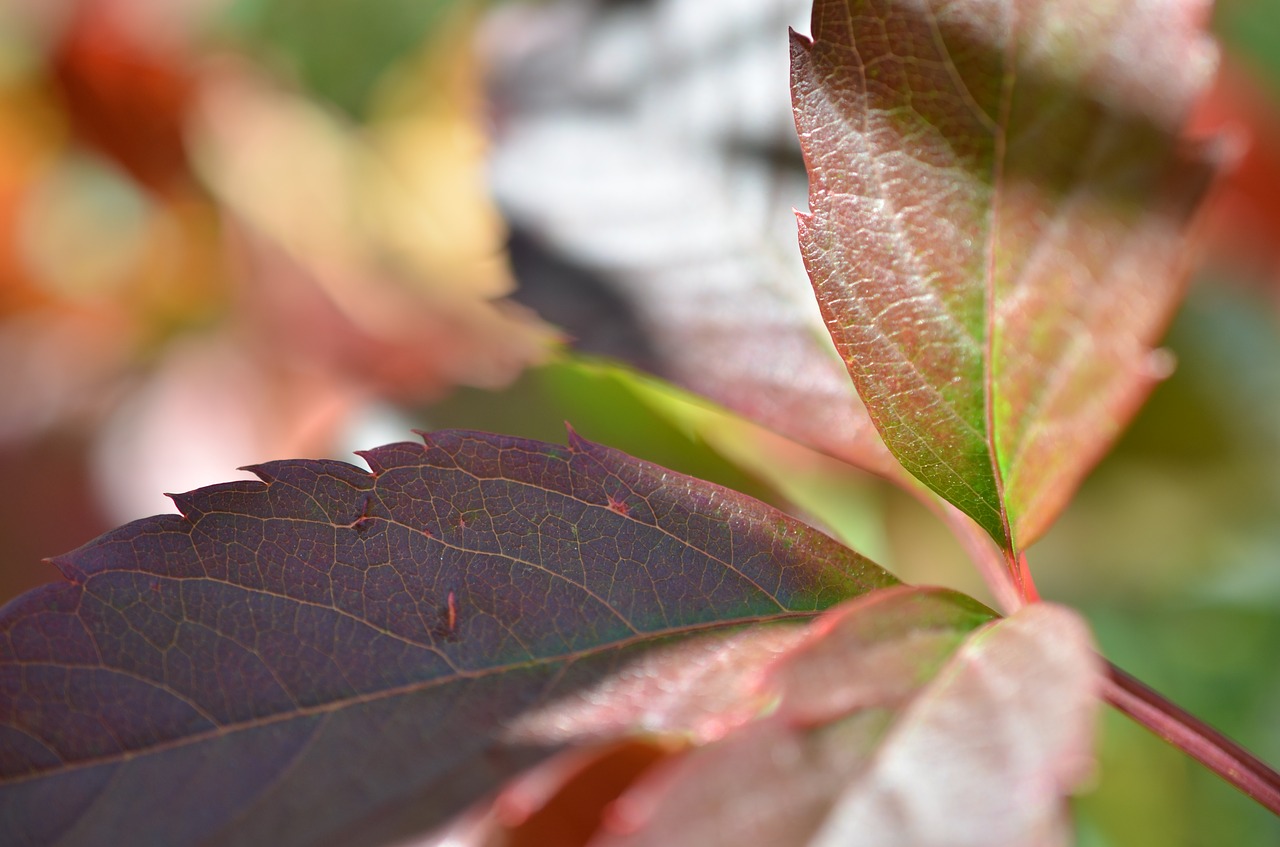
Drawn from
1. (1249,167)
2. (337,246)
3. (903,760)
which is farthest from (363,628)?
(1249,167)

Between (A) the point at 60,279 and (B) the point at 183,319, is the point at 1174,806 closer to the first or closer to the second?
(B) the point at 183,319

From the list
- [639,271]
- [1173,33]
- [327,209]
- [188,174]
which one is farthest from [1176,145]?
[188,174]

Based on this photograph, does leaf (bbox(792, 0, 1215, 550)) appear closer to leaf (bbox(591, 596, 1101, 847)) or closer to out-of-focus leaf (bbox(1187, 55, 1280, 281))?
leaf (bbox(591, 596, 1101, 847))

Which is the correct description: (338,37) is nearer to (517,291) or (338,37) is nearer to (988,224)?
(517,291)

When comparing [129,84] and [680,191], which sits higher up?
[129,84]

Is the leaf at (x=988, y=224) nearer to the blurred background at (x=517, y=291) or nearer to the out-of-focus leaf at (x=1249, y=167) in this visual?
the blurred background at (x=517, y=291)

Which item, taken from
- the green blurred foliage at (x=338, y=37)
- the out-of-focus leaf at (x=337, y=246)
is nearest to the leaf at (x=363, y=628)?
the out-of-focus leaf at (x=337, y=246)

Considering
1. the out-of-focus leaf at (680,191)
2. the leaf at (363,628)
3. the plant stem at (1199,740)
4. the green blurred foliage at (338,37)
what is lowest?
the plant stem at (1199,740)

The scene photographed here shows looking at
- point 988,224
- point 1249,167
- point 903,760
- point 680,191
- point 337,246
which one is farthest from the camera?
point 337,246
